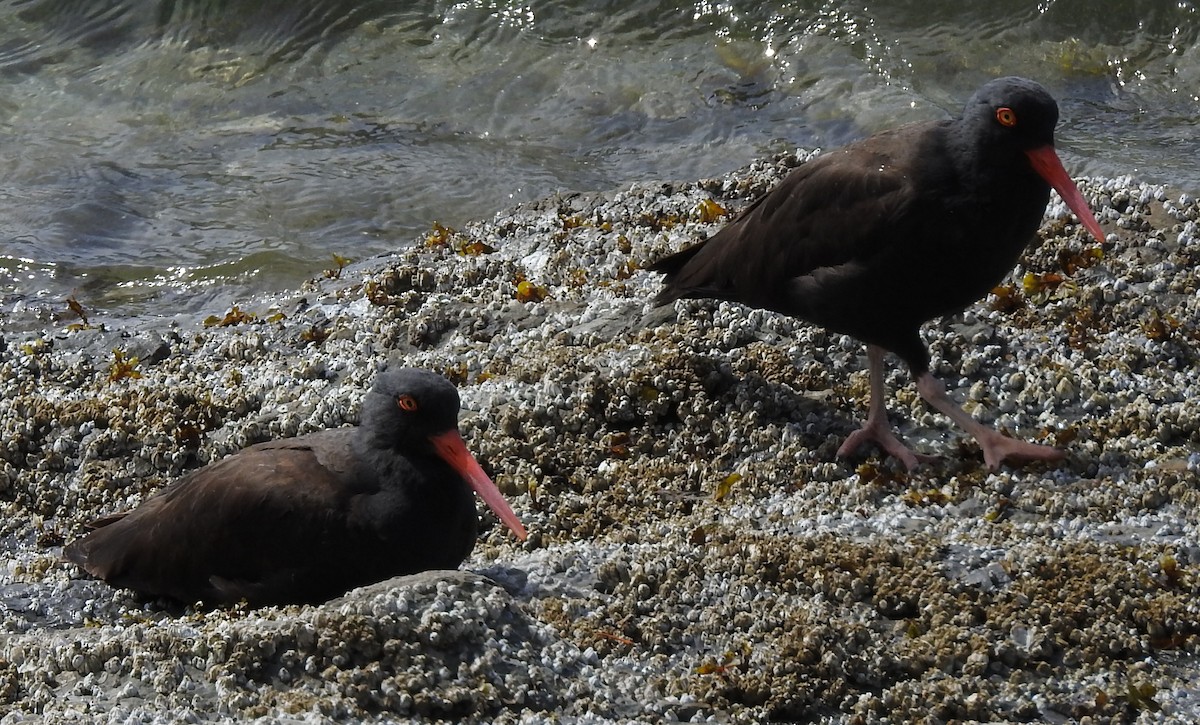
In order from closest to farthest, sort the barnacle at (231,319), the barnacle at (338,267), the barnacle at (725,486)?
the barnacle at (725,486), the barnacle at (231,319), the barnacle at (338,267)

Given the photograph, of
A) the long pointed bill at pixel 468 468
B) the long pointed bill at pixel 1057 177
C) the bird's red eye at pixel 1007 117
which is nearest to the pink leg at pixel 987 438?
the long pointed bill at pixel 1057 177

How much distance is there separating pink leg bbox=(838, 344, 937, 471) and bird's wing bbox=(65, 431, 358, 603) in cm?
202

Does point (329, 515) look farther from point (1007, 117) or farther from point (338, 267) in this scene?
point (338, 267)

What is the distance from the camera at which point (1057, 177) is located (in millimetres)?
5281

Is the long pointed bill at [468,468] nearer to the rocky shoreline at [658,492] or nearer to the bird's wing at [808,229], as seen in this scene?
the rocky shoreline at [658,492]

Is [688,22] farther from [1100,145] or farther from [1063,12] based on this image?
[1100,145]

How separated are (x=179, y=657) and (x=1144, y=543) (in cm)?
306

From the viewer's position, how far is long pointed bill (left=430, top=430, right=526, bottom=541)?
469cm

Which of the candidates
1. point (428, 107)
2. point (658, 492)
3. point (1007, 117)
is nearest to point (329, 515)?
point (658, 492)

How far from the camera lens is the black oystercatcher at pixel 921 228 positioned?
5.29 m

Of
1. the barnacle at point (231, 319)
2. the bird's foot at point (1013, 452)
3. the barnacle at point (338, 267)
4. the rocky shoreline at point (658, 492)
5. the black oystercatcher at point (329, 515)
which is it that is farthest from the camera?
the barnacle at point (338, 267)

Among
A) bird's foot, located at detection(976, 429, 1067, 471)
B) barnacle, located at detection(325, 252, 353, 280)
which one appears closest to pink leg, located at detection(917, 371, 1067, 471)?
bird's foot, located at detection(976, 429, 1067, 471)

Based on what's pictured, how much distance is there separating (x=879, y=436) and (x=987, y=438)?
0.42 m

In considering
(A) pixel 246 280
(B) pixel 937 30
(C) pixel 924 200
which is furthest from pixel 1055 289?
(B) pixel 937 30
